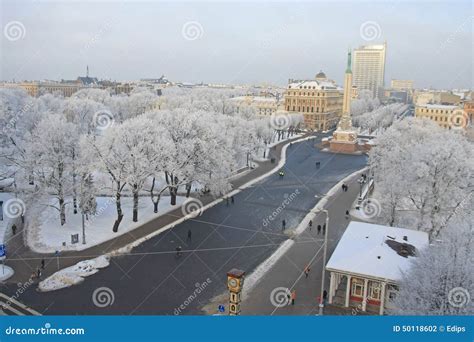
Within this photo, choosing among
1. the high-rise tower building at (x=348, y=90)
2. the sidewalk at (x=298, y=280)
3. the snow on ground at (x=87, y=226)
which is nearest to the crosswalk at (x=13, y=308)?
the snow on ground at (x=87, y=226)

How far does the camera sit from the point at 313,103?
104438 millimetres

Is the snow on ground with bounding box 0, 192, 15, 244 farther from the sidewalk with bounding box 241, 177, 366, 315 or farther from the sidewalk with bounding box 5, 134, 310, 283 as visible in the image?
the sidewalk with bounding box 241, 177, 366, 315

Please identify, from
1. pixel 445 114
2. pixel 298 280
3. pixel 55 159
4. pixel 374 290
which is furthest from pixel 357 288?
pixel 445 114

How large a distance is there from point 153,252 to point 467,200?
809 inches

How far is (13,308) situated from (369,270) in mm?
16365

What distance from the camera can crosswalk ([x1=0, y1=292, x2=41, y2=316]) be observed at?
18.4 metres

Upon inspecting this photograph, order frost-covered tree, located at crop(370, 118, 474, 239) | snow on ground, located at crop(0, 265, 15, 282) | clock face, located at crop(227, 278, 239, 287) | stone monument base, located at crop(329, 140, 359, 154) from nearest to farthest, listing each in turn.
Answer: clock face, located at crop(227, 278, 239, 287) < snow on ground, located at crop(0, 265, 15, 282) < frost-covered tree, located at crop(370, 118, 474, 239) < stone monument base, located at crop(329, 140, 359, 154)

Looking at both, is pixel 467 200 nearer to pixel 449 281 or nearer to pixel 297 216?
pixel 297 216

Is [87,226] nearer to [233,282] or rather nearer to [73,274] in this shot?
[73,274]

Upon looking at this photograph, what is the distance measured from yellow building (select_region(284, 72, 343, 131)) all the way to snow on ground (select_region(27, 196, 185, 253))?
241 feet

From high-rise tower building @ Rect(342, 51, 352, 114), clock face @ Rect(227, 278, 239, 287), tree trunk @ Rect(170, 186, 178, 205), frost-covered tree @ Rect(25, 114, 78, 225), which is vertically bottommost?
tree trunk @ Rect(170, 186, 178, 205)

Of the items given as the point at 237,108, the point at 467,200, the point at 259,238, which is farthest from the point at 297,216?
the point at 237,108

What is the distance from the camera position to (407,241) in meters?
22.3

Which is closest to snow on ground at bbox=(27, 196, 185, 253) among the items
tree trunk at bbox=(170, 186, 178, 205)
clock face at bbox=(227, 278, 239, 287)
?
tree trunk at bbox=(170, 186, 178, 205)
